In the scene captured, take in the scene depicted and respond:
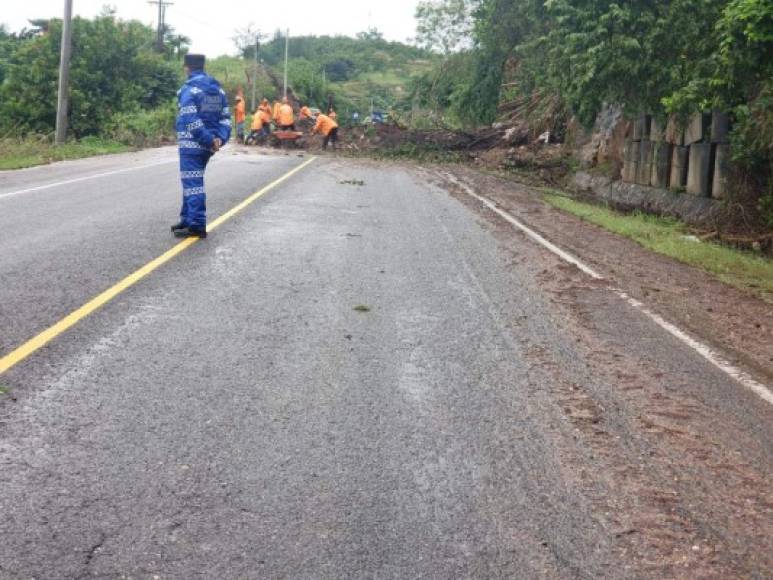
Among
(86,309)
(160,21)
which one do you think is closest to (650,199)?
(86,309)

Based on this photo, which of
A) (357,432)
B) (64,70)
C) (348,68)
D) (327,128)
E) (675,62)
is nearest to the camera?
(357,432)

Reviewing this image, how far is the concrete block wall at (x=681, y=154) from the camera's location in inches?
629

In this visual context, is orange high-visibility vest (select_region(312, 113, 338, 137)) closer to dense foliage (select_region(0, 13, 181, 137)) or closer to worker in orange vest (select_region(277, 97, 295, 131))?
worker in orange vest (select_region(277, 97, 295, 131))

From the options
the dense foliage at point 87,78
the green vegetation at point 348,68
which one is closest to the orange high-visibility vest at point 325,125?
the dense foliage at point 87,78

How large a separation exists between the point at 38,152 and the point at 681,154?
779 inches

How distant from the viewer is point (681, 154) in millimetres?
17688

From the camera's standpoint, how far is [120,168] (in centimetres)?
2266

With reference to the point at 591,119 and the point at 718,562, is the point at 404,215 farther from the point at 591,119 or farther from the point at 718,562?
the point at 718,562

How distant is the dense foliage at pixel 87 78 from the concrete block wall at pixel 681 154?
92.7ft

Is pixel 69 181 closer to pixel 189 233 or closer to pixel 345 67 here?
pixel 189 233

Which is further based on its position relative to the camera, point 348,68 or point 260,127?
point 348,68

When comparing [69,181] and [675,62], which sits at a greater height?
[675,62]

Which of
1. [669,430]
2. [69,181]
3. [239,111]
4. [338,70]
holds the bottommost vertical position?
[669,430]

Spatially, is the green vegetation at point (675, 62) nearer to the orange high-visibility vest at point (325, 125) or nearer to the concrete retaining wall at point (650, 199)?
the concrete retaining wall at point (650, 199)
